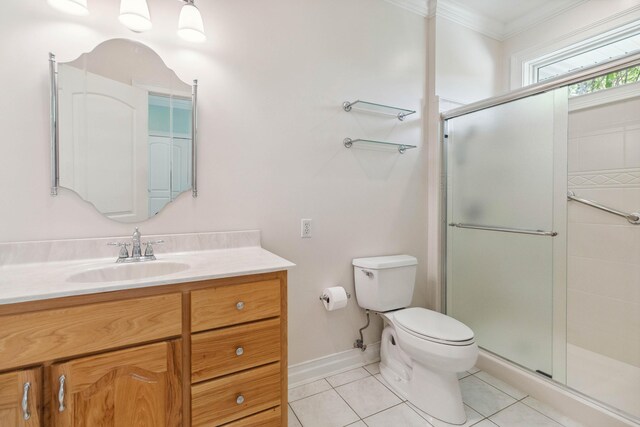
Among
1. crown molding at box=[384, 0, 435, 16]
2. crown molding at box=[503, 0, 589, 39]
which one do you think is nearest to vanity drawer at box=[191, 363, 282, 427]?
crown molding at box=[384, 0, 435, 16]

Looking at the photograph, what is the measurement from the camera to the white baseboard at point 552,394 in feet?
4.58

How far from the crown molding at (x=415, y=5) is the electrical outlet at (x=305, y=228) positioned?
1.59 metres

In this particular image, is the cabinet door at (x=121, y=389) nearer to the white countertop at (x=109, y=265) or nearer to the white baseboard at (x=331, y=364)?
the white countertop at (x=109, y=265)

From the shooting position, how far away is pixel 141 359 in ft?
3.23

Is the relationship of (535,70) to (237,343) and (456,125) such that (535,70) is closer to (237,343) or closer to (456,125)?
(456,125)

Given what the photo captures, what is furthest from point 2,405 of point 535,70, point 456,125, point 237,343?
point 535,70

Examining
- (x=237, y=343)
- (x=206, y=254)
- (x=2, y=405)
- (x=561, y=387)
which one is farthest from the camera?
(x=561, y=387)

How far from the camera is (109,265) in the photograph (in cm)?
123

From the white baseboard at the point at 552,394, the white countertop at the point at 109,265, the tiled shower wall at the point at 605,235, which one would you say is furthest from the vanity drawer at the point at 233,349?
the tiled shower wall at the point at 605,235

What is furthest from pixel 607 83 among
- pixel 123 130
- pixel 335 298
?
pixel 123 130

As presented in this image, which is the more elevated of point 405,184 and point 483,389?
point 405,184

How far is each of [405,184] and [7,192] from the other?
6.89 feet

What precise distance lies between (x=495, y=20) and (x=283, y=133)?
2.07 meters

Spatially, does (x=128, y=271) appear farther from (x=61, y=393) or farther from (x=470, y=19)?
(x=470, y=19)
